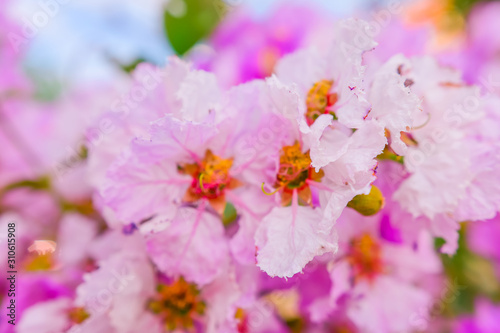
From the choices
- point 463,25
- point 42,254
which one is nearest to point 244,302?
point 42,254

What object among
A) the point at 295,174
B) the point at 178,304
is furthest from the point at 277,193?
the point at 178,304

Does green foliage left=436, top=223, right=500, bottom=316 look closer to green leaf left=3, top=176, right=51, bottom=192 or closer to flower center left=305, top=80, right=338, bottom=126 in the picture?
flower center left=305, top=80, right=338, bottom=126

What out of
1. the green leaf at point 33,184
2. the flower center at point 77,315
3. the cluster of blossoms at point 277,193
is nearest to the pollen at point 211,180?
the cluster of blossoms at point 277,193

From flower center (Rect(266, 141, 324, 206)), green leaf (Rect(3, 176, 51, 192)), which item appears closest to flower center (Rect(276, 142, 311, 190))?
flower center (Rect(266, 141, 324, 206))

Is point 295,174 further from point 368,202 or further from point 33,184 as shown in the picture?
point 33,184

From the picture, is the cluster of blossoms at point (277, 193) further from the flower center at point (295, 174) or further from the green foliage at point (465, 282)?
the green foliage at point (465, 282)

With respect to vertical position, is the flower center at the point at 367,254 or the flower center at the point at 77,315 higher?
the flower center at the point at 77,315
